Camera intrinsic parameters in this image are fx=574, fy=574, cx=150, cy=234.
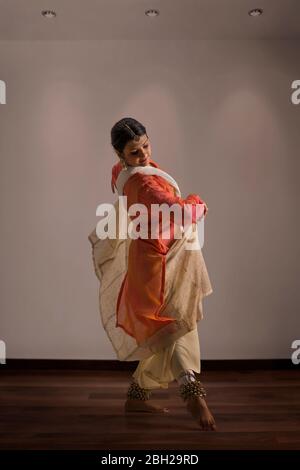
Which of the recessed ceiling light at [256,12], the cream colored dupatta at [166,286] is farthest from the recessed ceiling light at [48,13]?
the cream colored dupatta at [166,286]

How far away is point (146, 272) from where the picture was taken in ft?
8.79

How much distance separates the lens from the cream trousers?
2.63m

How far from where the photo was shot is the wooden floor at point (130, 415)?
242 cm

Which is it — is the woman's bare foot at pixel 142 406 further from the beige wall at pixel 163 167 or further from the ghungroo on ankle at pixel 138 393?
the beige wall at pixel 163 167

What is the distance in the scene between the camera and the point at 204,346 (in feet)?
13.3

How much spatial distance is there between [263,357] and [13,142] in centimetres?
234

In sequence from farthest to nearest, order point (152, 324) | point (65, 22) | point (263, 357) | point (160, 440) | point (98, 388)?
point (263, 357) → point (65, 22) → point (98, 388) → point (152, 324) → point (160, 440)

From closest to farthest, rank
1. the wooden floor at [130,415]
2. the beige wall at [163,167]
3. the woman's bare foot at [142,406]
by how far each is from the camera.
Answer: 1. the wooden floor at [130,415]
2. the woman's bare foot at [142,406]
3. the beige wall at [163,167]

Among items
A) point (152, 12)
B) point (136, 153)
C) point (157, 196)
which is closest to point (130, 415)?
point (157, 196)

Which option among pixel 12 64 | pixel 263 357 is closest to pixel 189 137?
pixel 12 64

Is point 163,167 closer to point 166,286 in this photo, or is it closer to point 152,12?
point 152,12

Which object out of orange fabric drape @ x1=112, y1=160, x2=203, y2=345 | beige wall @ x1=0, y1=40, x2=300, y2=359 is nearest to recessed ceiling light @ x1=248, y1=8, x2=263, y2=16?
beige wall @ x1=0, y1=40, x2=300, y2=359

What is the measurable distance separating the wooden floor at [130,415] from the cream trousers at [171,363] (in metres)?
0.18

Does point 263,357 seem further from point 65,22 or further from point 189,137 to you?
point 65,22
